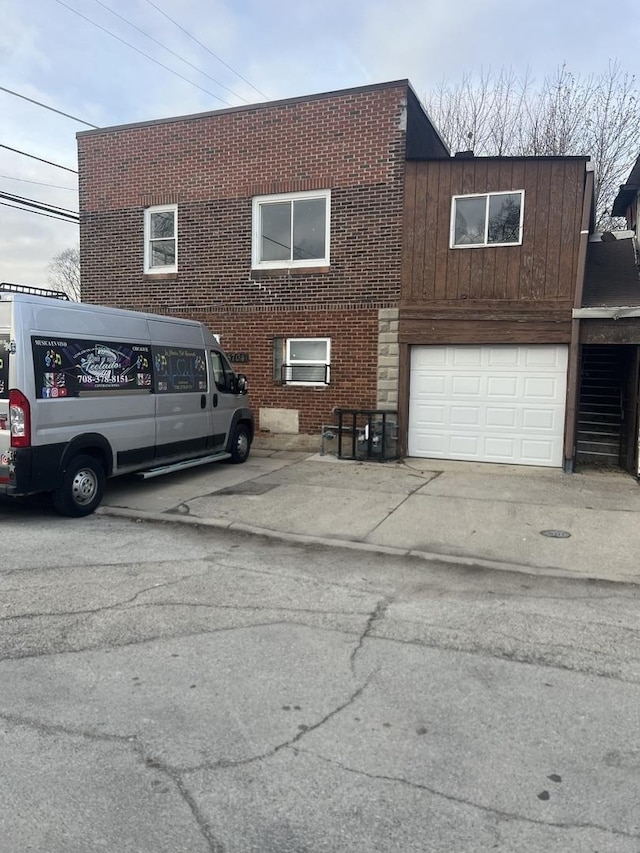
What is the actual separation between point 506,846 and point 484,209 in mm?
10627

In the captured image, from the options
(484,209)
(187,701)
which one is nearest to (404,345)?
(484,209)

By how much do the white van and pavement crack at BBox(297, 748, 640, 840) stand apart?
5.30 metres

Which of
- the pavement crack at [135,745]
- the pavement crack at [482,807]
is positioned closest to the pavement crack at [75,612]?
the pavement crack at [135,745]

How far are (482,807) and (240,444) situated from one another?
30.2 ft

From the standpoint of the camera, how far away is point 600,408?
41.7ft

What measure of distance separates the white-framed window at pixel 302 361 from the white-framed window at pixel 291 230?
157 centimetres

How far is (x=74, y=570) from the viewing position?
567 centimetres

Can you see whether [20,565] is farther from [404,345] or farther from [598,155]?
[598,155]

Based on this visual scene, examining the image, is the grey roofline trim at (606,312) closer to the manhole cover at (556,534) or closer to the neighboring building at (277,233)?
the neighboring building at (277,233)

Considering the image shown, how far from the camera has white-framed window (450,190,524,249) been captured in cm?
1103

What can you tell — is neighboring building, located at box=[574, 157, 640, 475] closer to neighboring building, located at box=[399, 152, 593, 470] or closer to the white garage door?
neighboring building, located at box=[399, 152, 593, 470]

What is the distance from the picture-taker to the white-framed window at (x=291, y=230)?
12.5 m

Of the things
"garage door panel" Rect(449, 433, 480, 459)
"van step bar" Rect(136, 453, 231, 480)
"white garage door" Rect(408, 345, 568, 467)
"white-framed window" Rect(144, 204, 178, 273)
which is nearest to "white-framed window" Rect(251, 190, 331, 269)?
"white-framed window" Rect(144, 204, 178, 273)

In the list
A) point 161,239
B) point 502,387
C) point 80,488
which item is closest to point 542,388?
point 502,387
